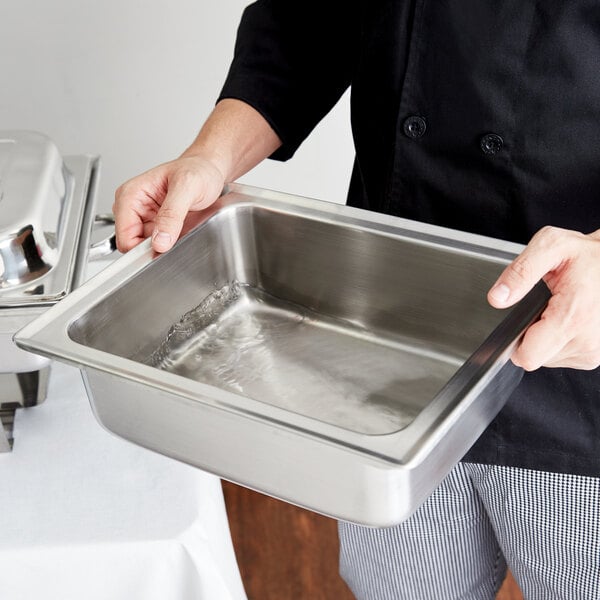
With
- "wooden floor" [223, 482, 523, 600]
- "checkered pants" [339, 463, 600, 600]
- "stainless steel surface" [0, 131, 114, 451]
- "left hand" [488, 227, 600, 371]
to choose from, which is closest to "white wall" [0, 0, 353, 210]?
"stainless steel surface" [0, 131, 114, 451]

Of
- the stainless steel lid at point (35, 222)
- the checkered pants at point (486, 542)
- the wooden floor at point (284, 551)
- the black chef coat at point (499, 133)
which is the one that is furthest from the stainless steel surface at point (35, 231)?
the wooden floor at point (284, 551)

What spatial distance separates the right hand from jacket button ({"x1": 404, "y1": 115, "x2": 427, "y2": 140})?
185mm

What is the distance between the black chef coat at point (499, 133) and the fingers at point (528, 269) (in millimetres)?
185

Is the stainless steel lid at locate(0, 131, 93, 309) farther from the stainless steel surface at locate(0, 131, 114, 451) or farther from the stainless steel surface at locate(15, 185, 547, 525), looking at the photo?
the stainless steel surface at locate(15, 185, 547, 525)

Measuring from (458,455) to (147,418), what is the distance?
0.21 metres

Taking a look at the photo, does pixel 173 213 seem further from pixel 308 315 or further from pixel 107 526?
pixel 107 526

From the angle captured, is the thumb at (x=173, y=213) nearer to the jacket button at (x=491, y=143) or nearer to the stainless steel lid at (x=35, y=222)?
the stainless steel lid at (x=35, y=222)

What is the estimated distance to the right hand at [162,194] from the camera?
777 mm

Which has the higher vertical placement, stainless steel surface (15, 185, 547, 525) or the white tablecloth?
stainless steel surface (15, 185, 547, 525)

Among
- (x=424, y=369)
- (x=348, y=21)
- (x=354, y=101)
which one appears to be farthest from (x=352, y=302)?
(x=348, y=21)

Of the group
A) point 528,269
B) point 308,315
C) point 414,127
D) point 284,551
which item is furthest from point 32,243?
point 284,551

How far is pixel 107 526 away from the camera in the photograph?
32.4 inches

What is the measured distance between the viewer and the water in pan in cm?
74

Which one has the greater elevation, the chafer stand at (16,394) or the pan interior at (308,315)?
the pan interior at (308,315)
